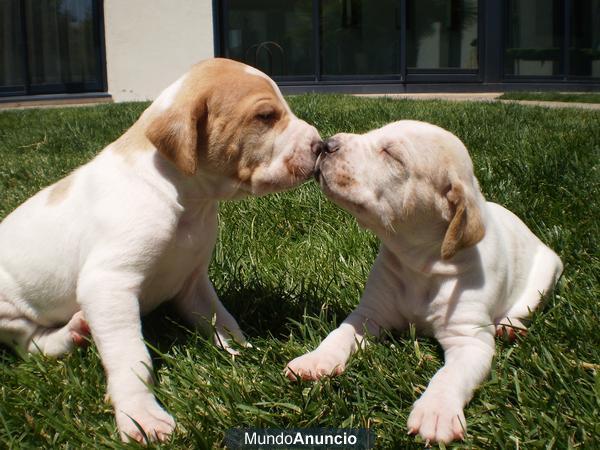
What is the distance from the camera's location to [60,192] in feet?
10.9

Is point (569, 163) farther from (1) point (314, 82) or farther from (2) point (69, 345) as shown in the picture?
(1) point (314, 82)

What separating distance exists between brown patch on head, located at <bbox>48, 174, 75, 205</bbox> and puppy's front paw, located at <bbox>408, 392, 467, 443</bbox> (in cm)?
185

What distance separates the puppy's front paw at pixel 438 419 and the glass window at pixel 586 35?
16015 millimetres

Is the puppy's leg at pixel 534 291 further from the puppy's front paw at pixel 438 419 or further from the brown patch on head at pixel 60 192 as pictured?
the brown patch on head at pixel 60 192

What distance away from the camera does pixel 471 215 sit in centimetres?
303

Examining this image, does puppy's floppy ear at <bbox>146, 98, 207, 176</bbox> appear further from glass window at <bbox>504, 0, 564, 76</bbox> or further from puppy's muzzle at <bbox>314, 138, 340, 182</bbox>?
glass window at <bbox>504, 0, 564, 76</bbox>

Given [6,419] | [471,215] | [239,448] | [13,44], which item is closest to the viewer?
[239,448]

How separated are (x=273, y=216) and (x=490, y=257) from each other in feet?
6.80

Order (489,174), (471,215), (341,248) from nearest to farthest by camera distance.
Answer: (471,215)
(341,248)
(489,174)

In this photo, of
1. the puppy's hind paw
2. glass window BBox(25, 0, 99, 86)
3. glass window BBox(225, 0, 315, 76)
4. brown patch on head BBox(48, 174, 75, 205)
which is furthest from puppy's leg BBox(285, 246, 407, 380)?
glass window BBox(25, 0, 99, 86)

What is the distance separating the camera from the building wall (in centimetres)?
1669

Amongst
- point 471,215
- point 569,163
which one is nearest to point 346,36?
point 569,163

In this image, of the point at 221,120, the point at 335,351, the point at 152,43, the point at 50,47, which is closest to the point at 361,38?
the point at 152,43

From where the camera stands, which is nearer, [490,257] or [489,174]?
[490,257]
